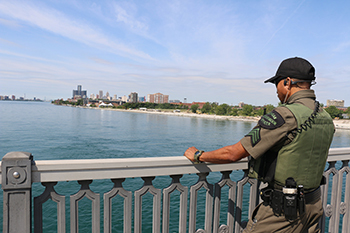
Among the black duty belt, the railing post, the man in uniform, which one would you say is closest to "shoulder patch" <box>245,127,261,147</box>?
the man in uniform

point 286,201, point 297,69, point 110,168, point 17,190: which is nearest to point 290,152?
point 286,201

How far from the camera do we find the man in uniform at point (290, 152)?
5.72 ft

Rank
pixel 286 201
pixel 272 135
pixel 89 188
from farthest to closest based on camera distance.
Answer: pixel 89 188, pixel 286 201, pixel 272 135

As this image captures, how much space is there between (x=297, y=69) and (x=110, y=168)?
166cm

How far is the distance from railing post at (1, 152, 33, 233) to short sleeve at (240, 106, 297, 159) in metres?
1.60

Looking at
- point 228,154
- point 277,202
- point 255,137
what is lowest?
point 277,202

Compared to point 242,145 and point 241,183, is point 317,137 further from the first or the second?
point 241,183

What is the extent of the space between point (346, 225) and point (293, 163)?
7.69 feet

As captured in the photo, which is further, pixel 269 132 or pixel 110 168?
pixel 110 168

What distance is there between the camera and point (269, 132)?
1726 mm

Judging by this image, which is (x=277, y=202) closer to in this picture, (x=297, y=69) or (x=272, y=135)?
(x=272, y=135)

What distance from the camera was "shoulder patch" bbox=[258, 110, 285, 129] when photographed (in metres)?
1.72

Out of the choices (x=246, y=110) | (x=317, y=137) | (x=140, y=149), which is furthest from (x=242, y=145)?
(x=246, y=110)

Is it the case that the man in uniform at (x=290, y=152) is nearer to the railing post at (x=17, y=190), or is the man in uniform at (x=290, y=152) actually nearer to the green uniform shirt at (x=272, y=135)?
the green uniform shirt at (x=272, y=135)
